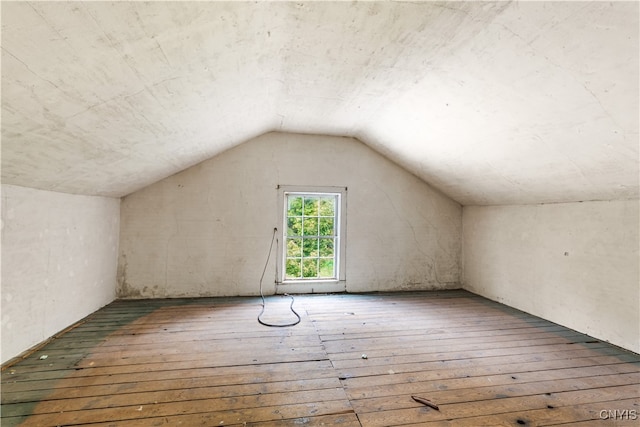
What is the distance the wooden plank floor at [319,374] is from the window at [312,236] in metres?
1.14

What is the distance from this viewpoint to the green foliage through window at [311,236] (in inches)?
186

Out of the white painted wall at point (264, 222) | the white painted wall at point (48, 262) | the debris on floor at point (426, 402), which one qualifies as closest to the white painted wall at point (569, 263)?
the white painted wall at point (264, 222)

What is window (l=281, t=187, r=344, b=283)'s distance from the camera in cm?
470

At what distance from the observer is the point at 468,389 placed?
2.13 meters

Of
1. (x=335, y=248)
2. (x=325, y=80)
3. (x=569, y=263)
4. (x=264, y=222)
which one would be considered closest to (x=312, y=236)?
(x=335, y=248)

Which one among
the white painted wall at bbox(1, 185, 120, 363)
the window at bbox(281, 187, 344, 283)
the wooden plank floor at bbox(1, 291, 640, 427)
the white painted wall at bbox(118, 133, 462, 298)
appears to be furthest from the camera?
the window at bbox(281, 187, 344, 283)

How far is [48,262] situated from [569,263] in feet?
17.3

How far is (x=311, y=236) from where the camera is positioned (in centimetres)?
475

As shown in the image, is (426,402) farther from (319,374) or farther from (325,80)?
(325,80)

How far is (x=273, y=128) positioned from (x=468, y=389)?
3.78 metres

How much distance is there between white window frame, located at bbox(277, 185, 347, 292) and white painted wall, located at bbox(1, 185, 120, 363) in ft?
7.34

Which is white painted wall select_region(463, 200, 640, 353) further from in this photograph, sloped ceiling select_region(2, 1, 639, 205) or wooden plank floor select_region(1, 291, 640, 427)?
sloped ceiling select_region(2, 1, 639, 205)

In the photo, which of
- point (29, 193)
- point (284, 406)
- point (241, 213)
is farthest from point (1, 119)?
point (241, 213)

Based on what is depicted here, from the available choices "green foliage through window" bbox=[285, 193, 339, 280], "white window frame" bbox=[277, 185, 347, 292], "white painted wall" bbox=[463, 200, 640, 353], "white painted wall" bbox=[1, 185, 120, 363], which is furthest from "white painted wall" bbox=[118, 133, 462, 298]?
"white painted wall" bbox=[463, 200, 640, 353]
